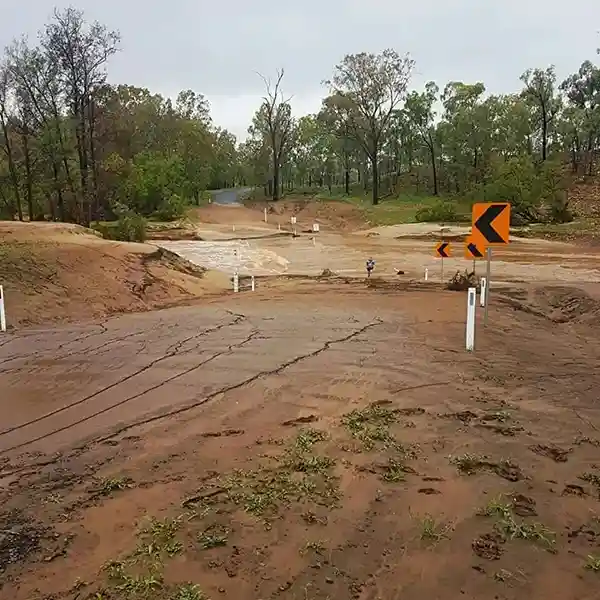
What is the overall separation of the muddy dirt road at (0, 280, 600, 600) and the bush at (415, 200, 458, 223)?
122ft

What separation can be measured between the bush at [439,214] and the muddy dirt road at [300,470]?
37257 mm

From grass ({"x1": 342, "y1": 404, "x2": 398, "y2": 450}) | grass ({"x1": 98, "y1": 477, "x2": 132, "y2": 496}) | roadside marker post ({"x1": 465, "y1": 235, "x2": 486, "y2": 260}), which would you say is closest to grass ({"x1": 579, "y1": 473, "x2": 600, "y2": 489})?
grass ({"x1": 342, "y1": 404, "x2": 398, "y2": 450})

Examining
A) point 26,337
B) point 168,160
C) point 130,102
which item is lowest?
point 26,337

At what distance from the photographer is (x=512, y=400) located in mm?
6176

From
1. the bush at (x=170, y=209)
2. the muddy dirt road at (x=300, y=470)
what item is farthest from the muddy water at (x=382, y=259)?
the muddy dirt road at (x=300, y=470)

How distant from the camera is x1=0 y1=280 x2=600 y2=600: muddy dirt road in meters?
3.25

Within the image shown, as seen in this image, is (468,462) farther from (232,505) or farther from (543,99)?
A: (543,99)

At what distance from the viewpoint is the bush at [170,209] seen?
4788 centimetres

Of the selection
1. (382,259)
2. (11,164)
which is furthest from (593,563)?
(11,164)

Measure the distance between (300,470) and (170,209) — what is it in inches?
1791

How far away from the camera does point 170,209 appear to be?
48.0m

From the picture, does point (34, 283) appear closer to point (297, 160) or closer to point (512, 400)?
point (512, 400)

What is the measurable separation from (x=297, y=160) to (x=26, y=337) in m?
77.3

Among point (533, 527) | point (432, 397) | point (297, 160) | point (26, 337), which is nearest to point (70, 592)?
point (533, 527)
